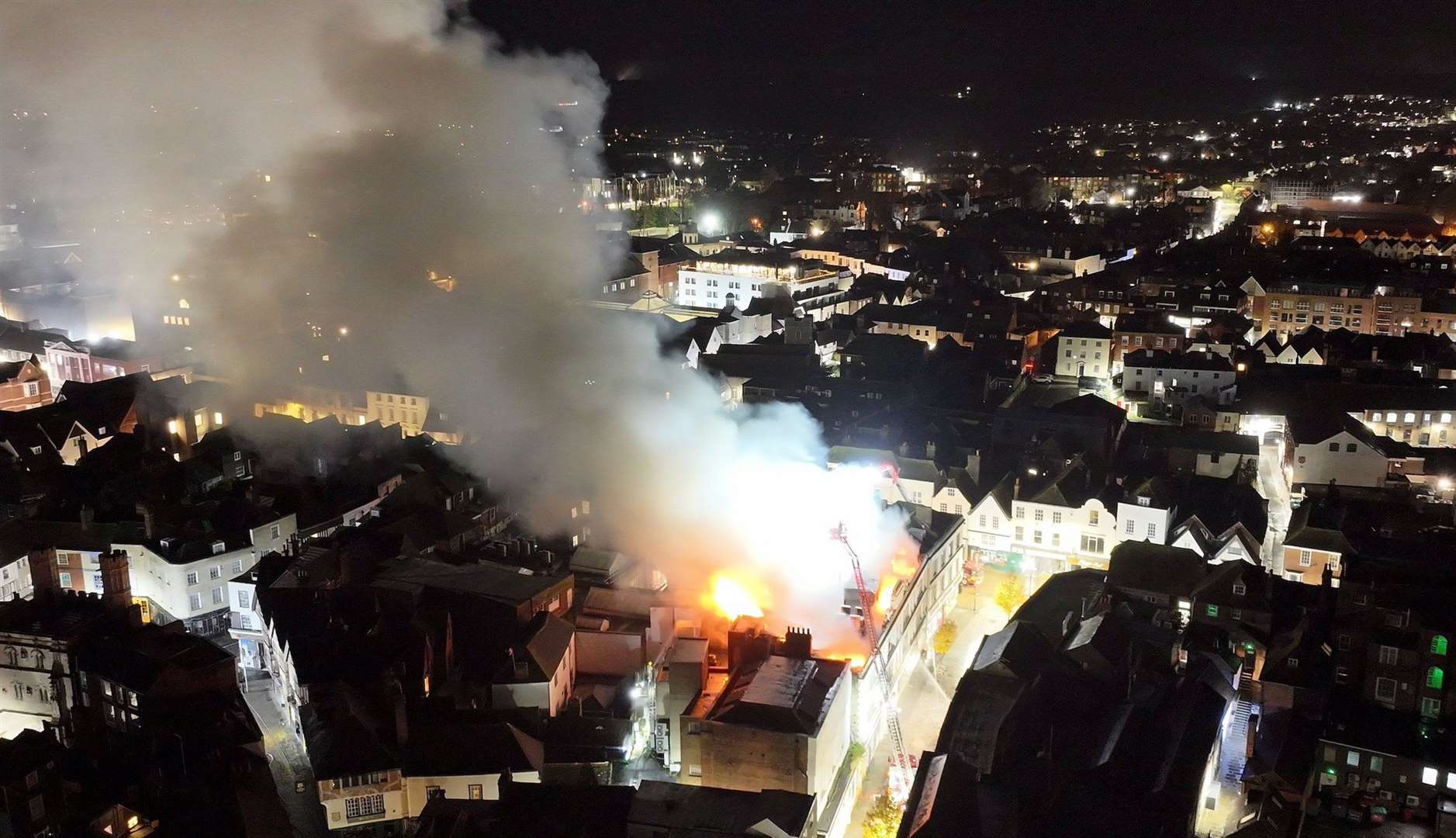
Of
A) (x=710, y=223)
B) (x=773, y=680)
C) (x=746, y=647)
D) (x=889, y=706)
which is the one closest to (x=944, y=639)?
(x=889, y=706)

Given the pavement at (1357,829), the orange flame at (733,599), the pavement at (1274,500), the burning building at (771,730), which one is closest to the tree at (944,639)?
the orange flame at (733,599)

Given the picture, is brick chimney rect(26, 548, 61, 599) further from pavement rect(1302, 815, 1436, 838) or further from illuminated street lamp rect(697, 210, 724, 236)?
illuminated street lamp rect(697, 210, 724, 236)

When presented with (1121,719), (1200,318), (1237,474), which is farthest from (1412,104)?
(1121,719)

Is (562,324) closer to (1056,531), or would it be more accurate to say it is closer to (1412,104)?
(1056,531)

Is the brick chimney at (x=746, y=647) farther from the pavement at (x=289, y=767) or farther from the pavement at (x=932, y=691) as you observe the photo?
the pavement at (x=289, y=767)

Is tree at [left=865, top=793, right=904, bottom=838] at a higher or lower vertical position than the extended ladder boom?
lower

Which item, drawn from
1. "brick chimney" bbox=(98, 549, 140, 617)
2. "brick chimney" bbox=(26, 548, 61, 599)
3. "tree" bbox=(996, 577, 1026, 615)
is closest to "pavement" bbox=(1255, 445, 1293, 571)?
"tree" bbox=(996, 577, 1026, 615)
